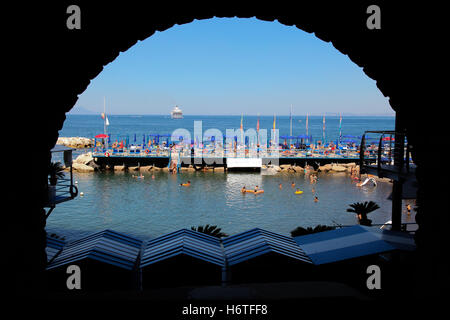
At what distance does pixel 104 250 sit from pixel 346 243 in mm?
5583

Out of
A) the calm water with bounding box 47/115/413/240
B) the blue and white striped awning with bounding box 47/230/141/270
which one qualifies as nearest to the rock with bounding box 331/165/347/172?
the calm water with bounding box 47/115/413/240

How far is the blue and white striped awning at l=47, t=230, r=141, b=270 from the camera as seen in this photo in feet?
24.7

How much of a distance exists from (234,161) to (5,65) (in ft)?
149

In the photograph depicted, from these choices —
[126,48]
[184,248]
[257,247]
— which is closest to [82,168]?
[184,248]

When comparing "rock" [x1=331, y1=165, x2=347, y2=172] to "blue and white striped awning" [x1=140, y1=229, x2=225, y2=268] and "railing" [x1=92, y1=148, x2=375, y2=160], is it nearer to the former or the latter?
"railing" [x1=92, y1=148, x2=375, y2=160]

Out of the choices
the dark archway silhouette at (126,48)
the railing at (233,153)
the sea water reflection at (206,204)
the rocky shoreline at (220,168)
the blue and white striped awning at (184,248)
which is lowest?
the sea water reflection at (206,204)

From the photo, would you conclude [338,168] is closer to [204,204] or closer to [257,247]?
[204,204]

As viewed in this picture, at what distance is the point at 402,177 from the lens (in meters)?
7.09

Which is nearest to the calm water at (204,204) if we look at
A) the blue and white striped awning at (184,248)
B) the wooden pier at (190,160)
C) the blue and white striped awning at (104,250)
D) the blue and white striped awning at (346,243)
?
the wooden pier at (190,160)

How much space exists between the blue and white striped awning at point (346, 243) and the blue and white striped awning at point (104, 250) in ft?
13.4

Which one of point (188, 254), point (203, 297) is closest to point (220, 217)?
point (188, 254)

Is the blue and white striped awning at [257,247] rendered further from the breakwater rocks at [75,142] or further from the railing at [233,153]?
the breakwater rocks at [75,142]

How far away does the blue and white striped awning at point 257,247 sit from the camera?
25.7 ft
